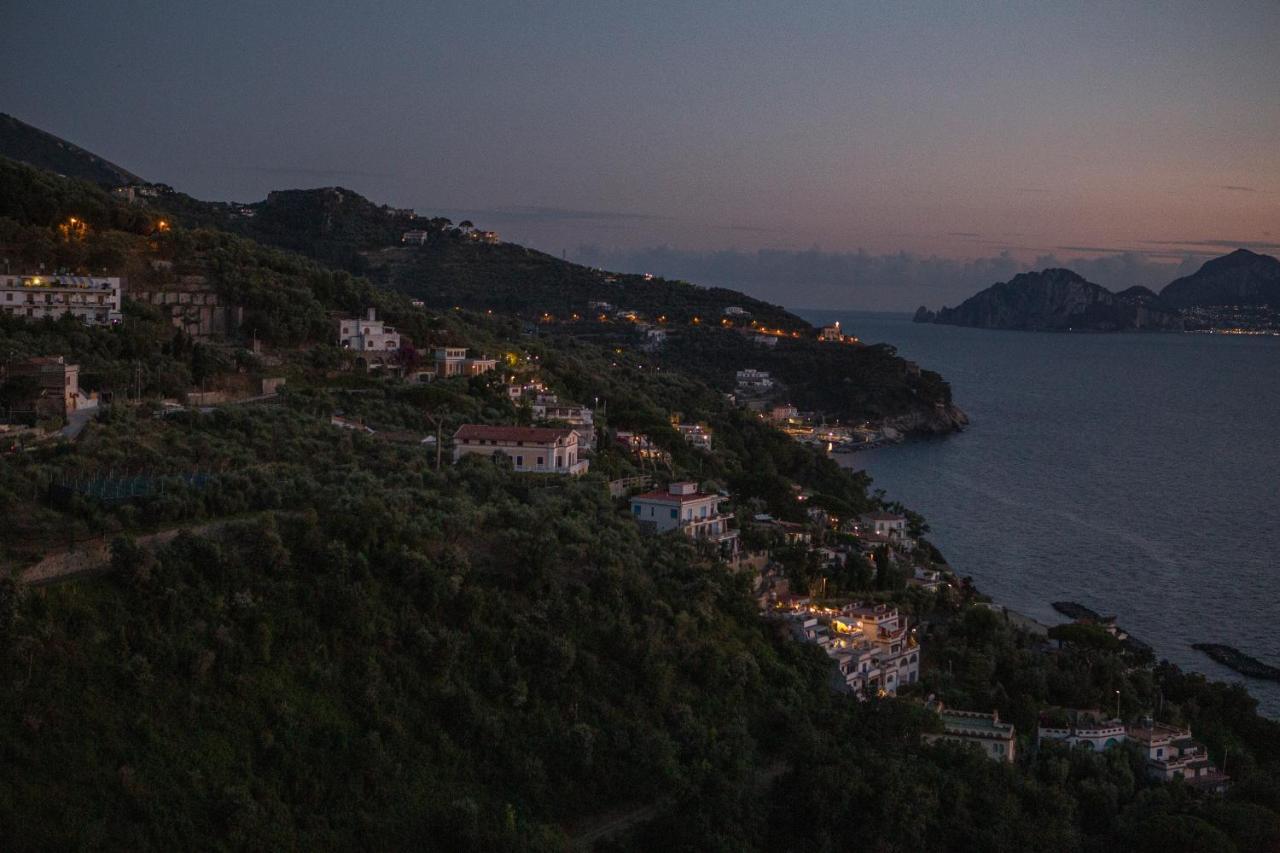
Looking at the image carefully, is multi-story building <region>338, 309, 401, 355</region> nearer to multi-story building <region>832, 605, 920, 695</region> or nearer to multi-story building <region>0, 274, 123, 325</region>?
multi-story building <region>0, 274, 123, 325</region>

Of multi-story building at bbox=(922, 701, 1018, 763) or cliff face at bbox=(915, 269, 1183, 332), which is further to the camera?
cliff face at bbox=(915, 269, 1183, 332)

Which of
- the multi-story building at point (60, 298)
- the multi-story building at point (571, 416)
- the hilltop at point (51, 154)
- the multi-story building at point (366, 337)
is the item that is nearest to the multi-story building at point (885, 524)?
the multi-story building at point (571, 416)

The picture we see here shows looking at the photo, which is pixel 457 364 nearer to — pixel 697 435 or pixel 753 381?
pixel 697 435

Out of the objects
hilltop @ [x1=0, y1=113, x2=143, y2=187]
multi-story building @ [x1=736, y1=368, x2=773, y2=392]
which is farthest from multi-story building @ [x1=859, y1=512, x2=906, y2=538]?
hilltop @ [x1=0, y1=113, x2=143, y2=187]

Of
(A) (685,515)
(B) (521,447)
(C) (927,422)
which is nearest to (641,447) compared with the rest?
(B) (521,447)

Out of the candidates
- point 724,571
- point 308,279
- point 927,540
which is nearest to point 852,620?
point 724,571
